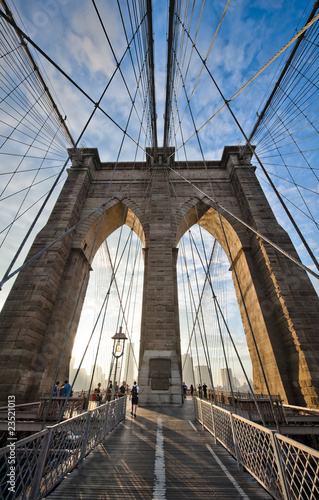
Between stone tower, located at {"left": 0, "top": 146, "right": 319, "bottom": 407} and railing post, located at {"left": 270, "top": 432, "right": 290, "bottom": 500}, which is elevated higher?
stone tower, located at {"left": 0, "top": 146, "right": 319, "bottom": 407}

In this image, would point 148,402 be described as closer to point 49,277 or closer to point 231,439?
point 231,439

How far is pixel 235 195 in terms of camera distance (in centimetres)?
1250

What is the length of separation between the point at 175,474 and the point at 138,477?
0.42m

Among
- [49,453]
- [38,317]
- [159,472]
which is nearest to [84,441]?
[49,453]

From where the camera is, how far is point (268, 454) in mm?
2188

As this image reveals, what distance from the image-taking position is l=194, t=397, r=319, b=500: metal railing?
5.59ft

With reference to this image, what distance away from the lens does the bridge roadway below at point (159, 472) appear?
2146 millimetres

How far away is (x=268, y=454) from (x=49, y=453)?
87.7 inches

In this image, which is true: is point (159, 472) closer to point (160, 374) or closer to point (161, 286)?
point (160, 374)

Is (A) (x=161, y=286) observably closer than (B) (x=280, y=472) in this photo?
No

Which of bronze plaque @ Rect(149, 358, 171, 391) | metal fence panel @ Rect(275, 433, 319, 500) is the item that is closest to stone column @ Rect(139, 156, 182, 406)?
bronze plaque @ Rect(149, 358, 171, 391)

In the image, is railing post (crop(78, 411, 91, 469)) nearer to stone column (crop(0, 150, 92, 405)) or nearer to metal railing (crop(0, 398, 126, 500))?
metal railing (crop(0, 398, 126, 500))

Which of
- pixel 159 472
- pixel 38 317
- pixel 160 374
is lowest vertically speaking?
pixel 159 472

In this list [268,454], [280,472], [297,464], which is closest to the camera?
[297,464]
